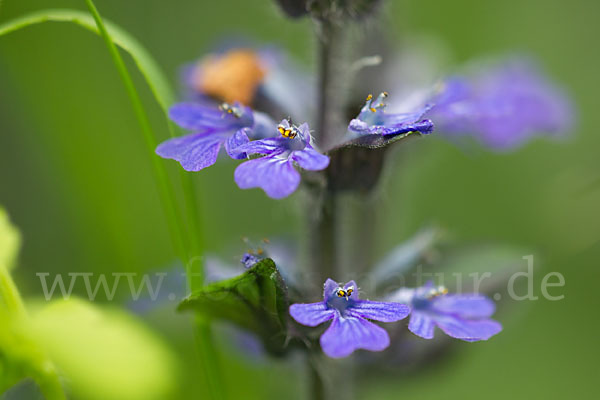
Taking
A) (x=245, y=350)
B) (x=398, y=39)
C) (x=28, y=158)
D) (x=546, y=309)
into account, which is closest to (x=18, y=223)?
(x=28, y=158)

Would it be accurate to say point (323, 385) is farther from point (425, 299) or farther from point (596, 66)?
point (596, 66)

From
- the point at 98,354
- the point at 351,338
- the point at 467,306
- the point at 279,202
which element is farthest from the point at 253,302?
the point at 279,202

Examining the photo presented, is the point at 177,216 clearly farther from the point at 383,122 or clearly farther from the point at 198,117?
the point at 383,122

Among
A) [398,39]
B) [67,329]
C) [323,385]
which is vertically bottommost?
[67,329]

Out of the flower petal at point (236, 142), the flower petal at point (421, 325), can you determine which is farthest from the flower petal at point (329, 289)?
the flower petal at point (236, 142)

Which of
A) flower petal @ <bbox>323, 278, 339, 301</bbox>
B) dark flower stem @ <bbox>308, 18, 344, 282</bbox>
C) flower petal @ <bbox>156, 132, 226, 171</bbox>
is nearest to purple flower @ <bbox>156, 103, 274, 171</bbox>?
flower petal @ <bbox>156, 132, 226, 171</bbox>

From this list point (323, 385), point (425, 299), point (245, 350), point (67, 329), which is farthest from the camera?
point (245, 350)

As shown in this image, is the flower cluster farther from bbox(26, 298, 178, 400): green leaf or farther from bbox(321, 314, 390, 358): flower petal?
bbox(26, 298, 178, 400): green leaf

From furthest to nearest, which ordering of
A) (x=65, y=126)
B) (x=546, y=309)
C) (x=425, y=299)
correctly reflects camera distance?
1. (x=546, y=309)
2. (x=65, y=126)
3. (x=425, y=299)
